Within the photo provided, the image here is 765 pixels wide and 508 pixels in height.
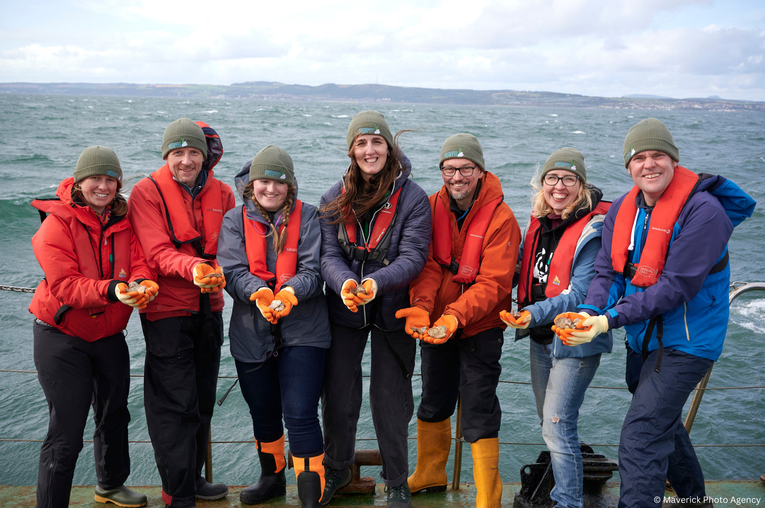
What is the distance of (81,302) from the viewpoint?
2.96m

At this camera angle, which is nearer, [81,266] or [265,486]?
[81,266]

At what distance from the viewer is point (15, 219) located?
18.5 m

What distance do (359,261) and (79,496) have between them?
7.57ft

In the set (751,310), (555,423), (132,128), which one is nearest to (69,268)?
(555,423)

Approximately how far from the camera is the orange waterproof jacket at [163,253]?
10.3ft

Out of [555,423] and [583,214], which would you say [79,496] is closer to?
[555,423]

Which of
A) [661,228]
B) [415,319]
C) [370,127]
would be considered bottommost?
[415,319]

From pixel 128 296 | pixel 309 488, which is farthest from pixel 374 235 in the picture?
pixel 309 488

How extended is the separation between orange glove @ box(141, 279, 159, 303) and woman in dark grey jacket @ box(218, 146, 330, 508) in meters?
0.38

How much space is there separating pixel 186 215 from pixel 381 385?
1552 mm

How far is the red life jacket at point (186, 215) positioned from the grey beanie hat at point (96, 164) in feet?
0.76

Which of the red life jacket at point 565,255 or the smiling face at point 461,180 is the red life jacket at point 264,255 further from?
the red life jacket at point 565,255

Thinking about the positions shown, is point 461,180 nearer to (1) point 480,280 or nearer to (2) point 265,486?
(1) point 480,280

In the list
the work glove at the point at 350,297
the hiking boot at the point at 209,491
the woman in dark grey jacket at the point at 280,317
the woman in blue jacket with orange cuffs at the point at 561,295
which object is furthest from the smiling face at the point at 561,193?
the hiking boot at the point at 209,491
